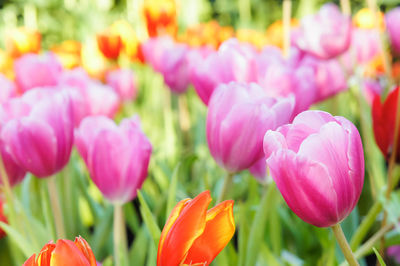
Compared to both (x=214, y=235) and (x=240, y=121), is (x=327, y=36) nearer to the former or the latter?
(x=240, y=121)

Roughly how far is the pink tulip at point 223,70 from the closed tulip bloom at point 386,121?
170mm

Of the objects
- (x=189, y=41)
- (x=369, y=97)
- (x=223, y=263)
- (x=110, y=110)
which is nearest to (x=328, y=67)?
(x=369, y=97)

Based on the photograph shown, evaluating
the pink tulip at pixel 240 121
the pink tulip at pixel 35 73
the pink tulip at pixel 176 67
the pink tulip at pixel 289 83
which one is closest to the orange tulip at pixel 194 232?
the pink tulip at pixel 240 121

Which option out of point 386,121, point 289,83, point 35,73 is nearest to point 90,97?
point 35,73

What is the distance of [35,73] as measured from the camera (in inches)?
33.1

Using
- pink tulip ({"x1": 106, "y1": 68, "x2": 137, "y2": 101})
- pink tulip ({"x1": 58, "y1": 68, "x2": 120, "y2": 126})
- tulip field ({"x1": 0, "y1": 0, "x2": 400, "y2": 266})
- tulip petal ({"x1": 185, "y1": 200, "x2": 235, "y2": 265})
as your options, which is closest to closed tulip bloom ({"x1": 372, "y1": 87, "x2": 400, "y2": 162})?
tulip field ({"x1": 0, "y1": 0, "x2": 400, "y2": 266})

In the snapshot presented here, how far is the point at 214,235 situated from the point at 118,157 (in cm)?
22

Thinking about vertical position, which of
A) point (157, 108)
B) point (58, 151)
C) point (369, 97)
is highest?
point (58, 151)

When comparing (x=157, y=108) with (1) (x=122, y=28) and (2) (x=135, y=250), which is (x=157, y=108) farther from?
(2) (x=135, y=250)

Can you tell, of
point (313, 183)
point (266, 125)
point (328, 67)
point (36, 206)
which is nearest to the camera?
point (313, 183)

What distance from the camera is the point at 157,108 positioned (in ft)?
5.30

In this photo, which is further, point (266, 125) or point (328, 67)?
point (328, 67)

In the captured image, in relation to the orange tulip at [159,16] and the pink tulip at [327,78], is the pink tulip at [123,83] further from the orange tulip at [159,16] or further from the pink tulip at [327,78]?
the pink tulip at [327,78]

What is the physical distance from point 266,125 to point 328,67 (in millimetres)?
486
